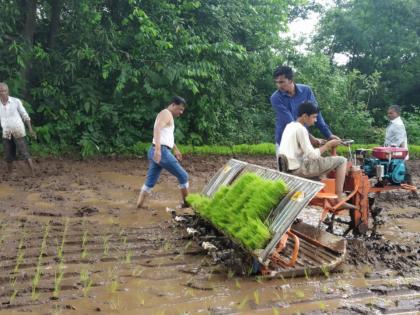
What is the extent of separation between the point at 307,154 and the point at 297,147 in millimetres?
152

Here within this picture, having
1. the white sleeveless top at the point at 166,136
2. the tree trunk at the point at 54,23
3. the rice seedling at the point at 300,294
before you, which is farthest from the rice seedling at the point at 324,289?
the tree trunk at the point at 54,23

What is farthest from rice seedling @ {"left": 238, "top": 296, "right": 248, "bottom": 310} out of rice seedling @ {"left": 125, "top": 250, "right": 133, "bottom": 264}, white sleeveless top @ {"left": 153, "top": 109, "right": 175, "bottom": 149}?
white sleeveless top @ {"left": 153, "top": 109, "right": 175, "bottom": 149}

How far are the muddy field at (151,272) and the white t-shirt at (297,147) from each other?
42.2 inches

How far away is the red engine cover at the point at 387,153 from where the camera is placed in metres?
7.55

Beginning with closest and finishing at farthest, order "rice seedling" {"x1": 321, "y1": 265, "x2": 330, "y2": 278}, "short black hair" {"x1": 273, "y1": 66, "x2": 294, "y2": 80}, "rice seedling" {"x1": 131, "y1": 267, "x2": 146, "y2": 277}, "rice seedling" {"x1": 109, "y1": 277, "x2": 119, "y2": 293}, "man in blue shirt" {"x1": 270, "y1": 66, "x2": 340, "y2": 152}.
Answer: "rice seedling" {"x1": 109, "y1": 277, "x2": 119, "y2": 293} → "rice seedling" {"x1": 131, "y1": 267, "x2": 146, "y2": 277} → "rice seedling" {"x1": 321, "y1": 265, "x2": 330, "y2": 278} → "short black hair" {"x1": 273, "y1": 66, "x2": 294, "y2": 80} → "man in blue shirt" {"x1": 270, "y1": 66, "x2": 340, "y2": 152}

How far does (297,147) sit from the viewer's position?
5598mm

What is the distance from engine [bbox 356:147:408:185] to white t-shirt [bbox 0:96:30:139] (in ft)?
20.3

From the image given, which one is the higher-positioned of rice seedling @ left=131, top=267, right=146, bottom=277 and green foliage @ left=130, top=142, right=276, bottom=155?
rice seedling @ left=131, top=267, right=146, bottom=277

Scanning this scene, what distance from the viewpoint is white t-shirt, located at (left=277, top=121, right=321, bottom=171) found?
5516 mm

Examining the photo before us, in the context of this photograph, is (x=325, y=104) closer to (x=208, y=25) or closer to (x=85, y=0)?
(x=208, y=25)

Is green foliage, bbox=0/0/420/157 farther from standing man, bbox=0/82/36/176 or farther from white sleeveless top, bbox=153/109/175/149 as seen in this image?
white sleeveless top, bbox=153/109/175/149

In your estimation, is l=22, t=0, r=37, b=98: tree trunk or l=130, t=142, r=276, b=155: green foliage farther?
l=130, t=142, r=276, b=155: green foliage

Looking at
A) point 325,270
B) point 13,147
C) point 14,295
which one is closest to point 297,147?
point 325,270

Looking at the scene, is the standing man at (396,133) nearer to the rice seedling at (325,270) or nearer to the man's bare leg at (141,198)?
the man's bare leg at (141,198)
